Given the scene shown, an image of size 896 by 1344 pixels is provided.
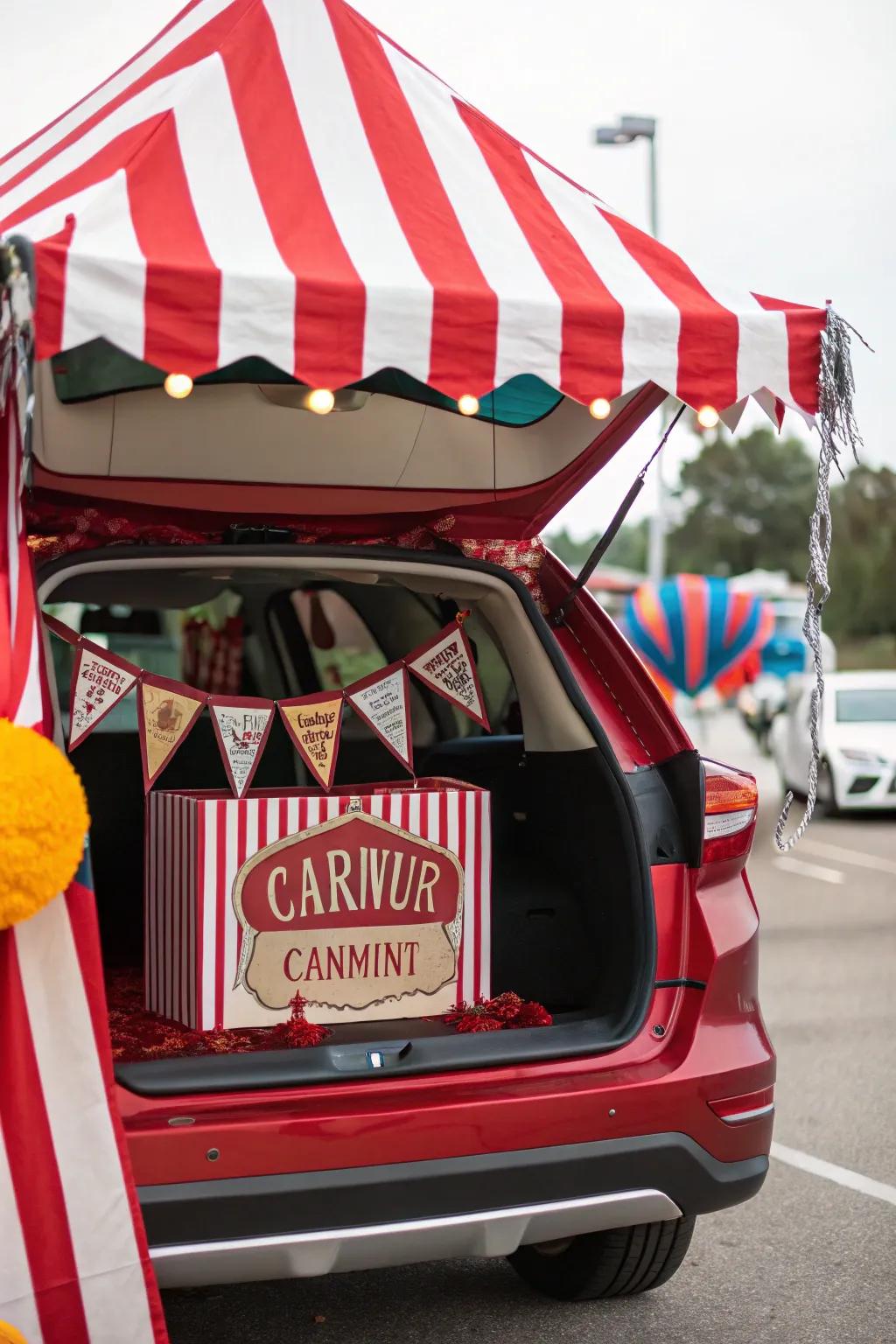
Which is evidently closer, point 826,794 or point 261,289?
point 261,289

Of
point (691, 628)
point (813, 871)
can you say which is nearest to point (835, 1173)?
point (813, 871)

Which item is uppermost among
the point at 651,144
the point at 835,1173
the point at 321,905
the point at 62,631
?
the point at 651,144

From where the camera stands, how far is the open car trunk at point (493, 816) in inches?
123

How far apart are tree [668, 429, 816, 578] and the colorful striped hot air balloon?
61496 mm

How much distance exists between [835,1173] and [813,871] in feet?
22.5

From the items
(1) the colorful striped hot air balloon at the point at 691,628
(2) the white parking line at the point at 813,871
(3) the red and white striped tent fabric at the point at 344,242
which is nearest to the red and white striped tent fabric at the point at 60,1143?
(3) the red and white striped tent fabric at the point at 344,242

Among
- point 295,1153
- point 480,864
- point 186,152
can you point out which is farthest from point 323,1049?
point 186,152

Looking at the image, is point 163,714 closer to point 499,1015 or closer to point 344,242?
point 499,1015

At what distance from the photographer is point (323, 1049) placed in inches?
120

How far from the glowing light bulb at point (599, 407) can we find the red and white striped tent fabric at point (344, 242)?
35 millimetres

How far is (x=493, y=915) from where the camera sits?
3.74 m

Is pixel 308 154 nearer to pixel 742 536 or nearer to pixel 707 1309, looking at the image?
pixel 707 1309

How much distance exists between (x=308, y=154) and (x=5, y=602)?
1360mm

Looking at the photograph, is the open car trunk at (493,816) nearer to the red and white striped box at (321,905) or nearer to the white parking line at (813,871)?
the red and white striped box at (321,905)
